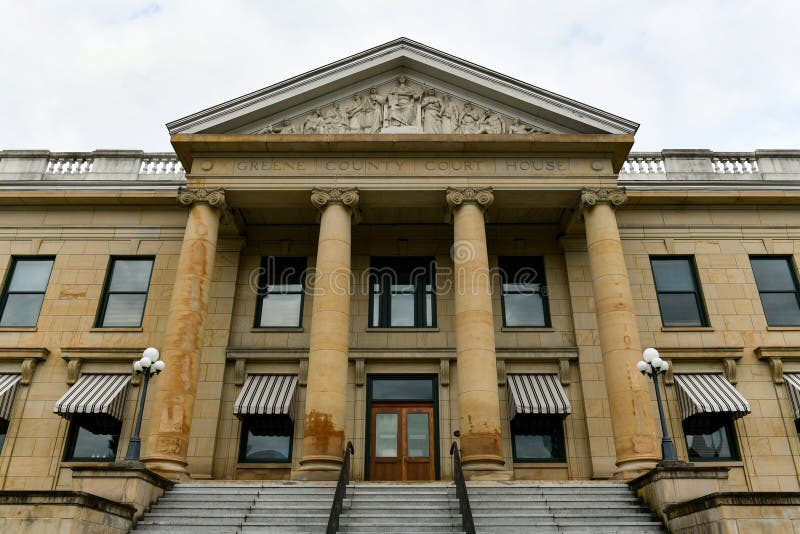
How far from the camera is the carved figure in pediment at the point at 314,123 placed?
20.8 meters

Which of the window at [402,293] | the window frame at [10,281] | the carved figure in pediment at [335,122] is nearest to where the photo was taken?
the carved figure in pediment at [335,122]

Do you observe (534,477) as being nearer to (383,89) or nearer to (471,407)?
(471,407)

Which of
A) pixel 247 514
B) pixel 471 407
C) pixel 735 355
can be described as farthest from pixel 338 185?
pixel 735 355

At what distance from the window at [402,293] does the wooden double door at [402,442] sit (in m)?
3.06

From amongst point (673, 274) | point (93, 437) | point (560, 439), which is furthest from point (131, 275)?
point (673, 274)

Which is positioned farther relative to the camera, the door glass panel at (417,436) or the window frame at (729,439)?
the door glass panel at (417,436)

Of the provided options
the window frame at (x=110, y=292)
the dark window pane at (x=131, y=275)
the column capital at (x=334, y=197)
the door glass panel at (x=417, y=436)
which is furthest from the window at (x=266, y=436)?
the column capital at (x=334, y=197)

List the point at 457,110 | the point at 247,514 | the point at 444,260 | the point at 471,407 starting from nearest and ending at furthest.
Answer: the point at 247,514 → the point at 471,407 → the point at 457,110 → the point at 444,260

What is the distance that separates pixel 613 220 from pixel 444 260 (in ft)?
20.5

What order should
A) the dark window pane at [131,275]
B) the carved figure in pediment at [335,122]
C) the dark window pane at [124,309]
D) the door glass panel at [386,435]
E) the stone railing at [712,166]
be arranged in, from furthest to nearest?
the stone railing at [712,166]
the dark window pane at [131,275]
the dark window pane at [124,309]
the carved figure in pediment at [335,122]
the door glass panel at [386,435]

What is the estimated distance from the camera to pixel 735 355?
67.7ft

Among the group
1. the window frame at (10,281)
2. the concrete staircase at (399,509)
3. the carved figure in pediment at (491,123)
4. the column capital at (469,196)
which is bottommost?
the concrete staircase at (399,509)

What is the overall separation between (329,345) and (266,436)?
5042 mm

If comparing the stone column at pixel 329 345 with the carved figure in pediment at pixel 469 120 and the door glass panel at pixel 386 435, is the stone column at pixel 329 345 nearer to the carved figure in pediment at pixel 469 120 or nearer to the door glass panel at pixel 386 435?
the door glass panel at pixel 386 435
